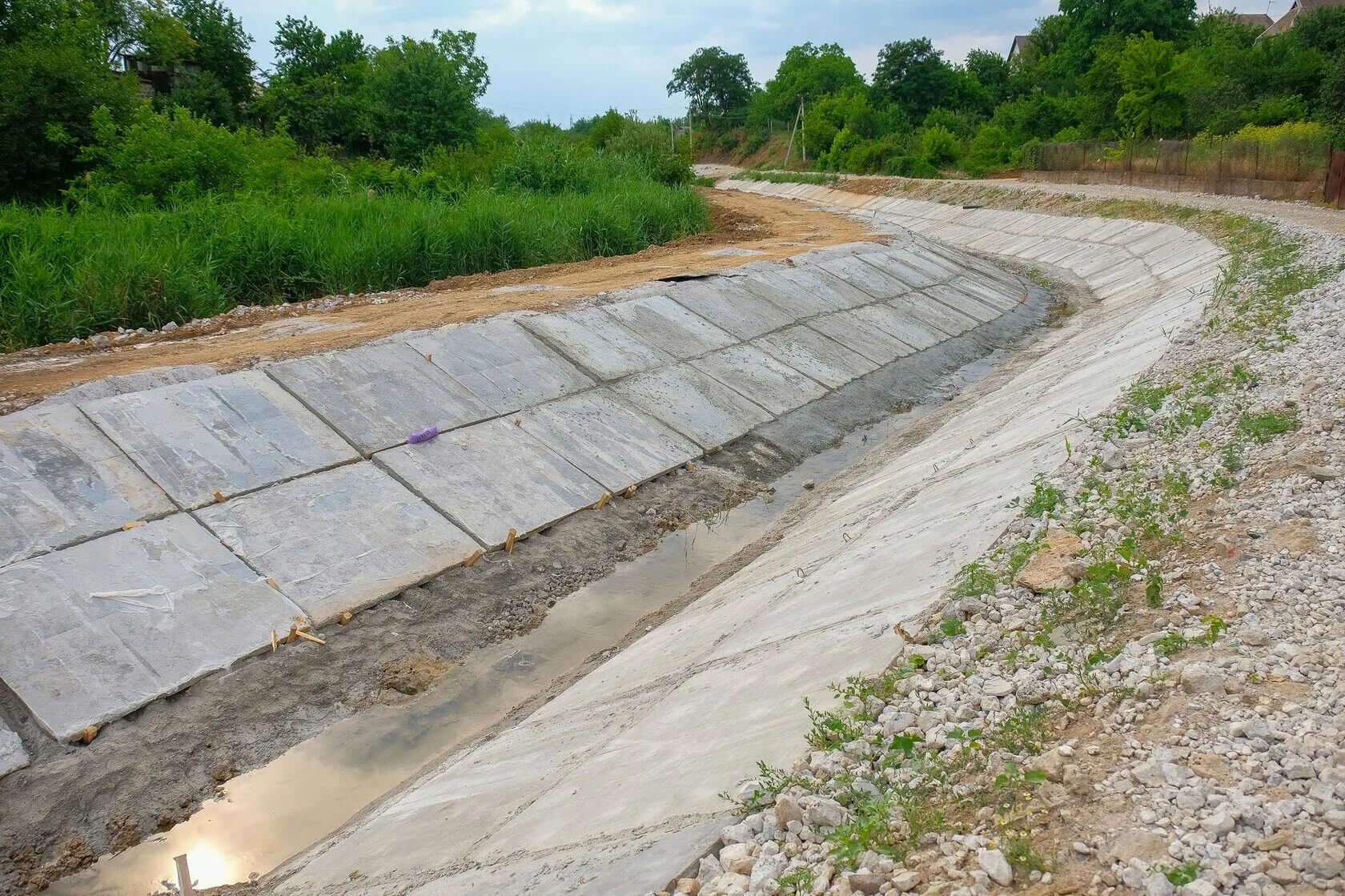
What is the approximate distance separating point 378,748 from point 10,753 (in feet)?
6.80

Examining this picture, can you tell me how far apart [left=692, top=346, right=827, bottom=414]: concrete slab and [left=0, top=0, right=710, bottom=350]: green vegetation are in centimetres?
546

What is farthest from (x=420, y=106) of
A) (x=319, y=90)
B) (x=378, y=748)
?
(x=378, y=748)

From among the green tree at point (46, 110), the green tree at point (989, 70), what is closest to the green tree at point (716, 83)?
the green tree at point (989, 70)

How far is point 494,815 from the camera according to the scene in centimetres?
501

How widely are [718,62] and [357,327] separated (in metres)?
78.8

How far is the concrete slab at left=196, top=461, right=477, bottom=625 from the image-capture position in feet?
25.1

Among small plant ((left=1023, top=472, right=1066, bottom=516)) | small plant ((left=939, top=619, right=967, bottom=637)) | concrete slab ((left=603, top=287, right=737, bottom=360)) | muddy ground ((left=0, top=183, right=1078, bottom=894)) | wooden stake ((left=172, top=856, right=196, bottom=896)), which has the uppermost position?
concrete slab ((left=603, top=287, right=737, bottom=360))

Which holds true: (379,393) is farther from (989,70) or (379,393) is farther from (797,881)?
(989,70)

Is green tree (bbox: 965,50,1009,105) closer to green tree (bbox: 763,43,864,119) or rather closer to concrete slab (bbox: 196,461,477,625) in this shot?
green tree (bbox: 763,43,864,119)

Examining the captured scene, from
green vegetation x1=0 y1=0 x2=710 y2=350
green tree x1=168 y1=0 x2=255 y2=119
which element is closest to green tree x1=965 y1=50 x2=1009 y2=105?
green vegetation x1=0 y1=0 x2=710 y2=350

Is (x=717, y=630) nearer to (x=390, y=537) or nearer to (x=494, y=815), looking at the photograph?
(x=494, y=815)

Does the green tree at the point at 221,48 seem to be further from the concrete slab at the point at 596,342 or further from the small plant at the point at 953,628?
the small plant at the point at 953,628

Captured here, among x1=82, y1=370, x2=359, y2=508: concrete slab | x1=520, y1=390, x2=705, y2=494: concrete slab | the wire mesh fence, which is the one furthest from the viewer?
the wire mesh fence

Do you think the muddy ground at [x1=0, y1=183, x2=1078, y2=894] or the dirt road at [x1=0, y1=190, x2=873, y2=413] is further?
the dirt road at [x1=0, y1=190, x2=873, y2=413]
